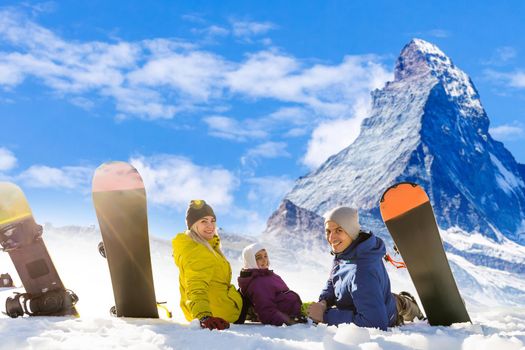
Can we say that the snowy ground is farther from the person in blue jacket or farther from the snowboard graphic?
the snowboard graphic

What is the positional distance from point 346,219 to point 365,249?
0.36m

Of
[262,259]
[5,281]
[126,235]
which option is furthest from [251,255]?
[5,281]

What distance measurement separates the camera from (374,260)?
582cm

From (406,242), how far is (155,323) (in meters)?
2.83

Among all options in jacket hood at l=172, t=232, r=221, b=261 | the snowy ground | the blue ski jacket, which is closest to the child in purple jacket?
the snowy ground

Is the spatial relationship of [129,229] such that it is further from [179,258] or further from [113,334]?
[113,334]

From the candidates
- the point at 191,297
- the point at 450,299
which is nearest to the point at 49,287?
the point at 191,297

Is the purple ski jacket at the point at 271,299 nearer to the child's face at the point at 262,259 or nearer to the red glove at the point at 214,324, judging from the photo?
the child's face at the point at 262,259

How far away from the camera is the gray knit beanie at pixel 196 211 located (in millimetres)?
6625

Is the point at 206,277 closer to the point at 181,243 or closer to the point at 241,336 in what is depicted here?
the point at 181,243

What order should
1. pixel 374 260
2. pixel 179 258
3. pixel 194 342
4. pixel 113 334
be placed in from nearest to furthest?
pixel 194 342, pixel 113 334, pixel 374 260, pixel 179 258

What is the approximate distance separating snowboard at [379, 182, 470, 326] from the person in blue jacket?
1.58ft

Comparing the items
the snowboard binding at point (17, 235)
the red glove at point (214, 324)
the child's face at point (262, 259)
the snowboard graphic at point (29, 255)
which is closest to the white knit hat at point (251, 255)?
the child's face at point (262, 259)

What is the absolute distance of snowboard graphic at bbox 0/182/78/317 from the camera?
692 centimetres
